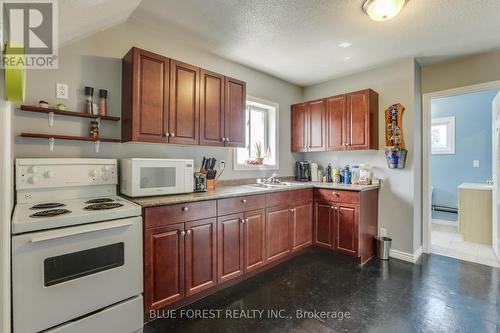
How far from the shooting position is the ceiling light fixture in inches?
72.4

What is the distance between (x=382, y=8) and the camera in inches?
74.0

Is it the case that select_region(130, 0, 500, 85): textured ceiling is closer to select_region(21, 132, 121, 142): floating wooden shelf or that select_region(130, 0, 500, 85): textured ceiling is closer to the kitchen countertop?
select_region(21, 132, 121, 142): floating wooden shelf

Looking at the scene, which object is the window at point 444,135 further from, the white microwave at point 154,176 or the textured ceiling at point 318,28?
the white microwave at point 154,176

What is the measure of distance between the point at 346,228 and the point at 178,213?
2.03 meters

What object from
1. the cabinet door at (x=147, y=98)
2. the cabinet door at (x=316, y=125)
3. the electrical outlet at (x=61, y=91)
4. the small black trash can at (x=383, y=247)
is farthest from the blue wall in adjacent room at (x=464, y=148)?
the electrical outlet at (x=61, y=91)

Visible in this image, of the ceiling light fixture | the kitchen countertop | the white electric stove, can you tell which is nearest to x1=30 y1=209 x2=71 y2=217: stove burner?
the white electric stove

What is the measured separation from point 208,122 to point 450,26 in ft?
8.04

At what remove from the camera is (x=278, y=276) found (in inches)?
101

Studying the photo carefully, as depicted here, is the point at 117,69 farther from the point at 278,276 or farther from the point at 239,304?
the point at 278,276

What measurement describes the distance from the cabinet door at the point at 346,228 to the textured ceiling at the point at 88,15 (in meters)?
2.89

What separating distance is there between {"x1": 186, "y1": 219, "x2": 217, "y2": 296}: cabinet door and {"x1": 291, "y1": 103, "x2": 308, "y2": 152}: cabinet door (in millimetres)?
2172

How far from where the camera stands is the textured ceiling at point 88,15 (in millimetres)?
1525

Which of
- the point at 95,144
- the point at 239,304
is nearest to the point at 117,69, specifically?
the point at 95,144

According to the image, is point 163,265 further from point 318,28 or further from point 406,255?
point 406,255
